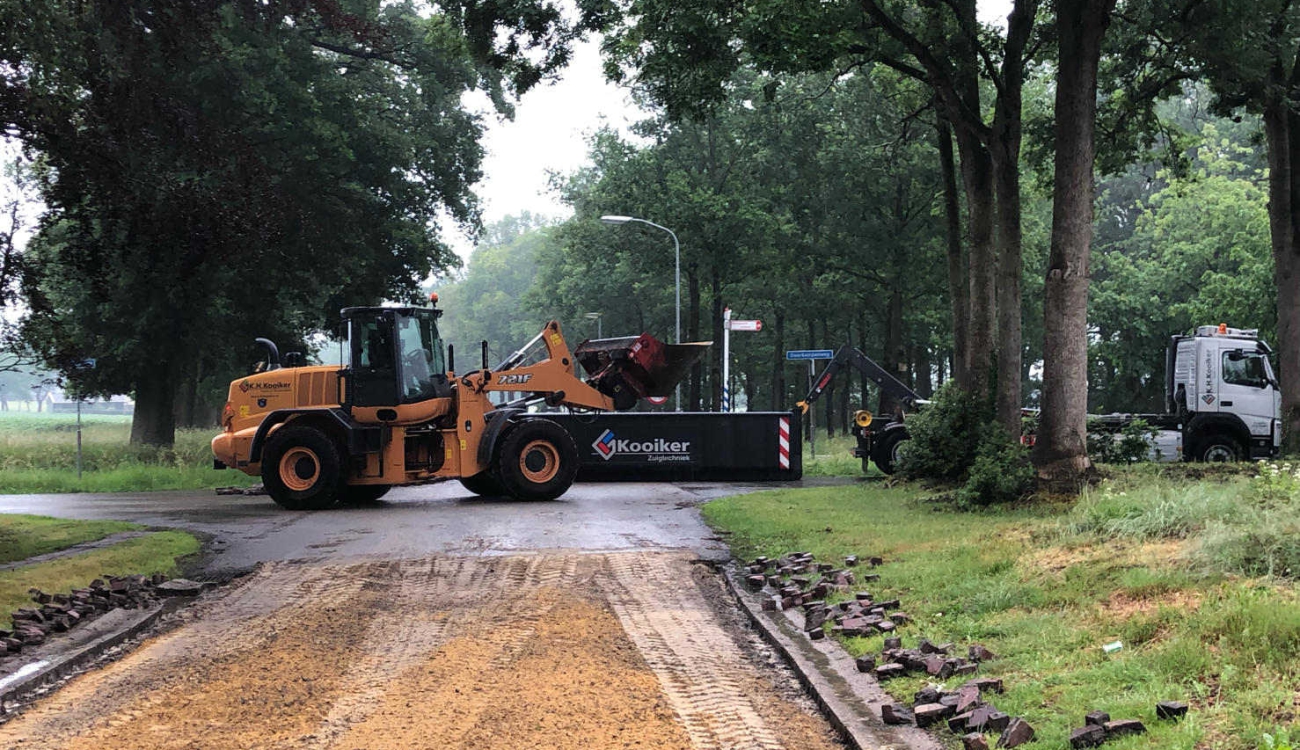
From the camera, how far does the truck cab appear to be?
25.5 meters

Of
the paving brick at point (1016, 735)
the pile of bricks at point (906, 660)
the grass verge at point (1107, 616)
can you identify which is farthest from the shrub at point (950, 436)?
the paving brick at point (1016, 735)

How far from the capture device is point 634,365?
2220 centimetres

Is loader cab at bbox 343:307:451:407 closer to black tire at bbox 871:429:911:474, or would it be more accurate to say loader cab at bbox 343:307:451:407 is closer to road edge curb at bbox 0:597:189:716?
road edge curb at bbox 0:597:189:716

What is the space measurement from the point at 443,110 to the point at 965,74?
1946 centimetres

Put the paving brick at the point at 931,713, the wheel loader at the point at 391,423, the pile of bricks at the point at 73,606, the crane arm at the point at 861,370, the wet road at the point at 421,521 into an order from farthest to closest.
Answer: the crane arm at the point at 861,370
the wheel loader at the point at 391,423
the wet road at the point at 421,521
the pile of bricks at the point at 73,606
the paving brick at the point at 931,713

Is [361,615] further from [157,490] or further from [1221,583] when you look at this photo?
[157,490]

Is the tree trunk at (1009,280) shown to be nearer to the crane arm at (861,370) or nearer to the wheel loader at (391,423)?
Answer: the wheel loader at (391,423)

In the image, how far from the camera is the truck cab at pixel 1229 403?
25.5 m

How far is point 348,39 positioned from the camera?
31.0m

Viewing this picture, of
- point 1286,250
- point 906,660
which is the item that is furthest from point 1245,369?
point 906,660

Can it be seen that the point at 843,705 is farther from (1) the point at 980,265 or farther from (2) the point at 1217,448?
(2) the point at 1217,448

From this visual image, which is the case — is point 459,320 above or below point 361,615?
above

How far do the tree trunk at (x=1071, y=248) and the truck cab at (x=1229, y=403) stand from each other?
11.5 m

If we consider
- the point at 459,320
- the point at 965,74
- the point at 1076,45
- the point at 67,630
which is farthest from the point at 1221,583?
the point at 459,320
